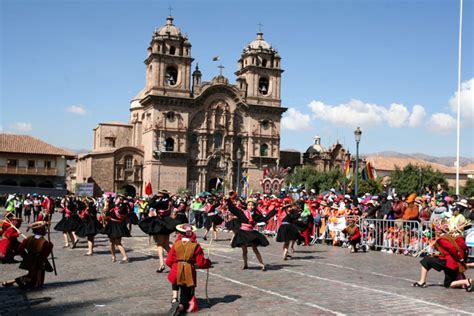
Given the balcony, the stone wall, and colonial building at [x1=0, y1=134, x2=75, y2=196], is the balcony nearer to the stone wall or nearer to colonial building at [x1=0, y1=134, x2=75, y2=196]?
colonial building at [x1=0, y1=134, x2=75, y2=196]

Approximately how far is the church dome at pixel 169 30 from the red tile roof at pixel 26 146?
62.6 ft

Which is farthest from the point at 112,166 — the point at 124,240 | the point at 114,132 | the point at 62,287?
the point at 62,287

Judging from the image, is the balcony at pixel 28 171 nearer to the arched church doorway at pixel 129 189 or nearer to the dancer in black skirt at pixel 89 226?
the arched church doorway at pixel 129 189

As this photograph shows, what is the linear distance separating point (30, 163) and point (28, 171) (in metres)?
1.08

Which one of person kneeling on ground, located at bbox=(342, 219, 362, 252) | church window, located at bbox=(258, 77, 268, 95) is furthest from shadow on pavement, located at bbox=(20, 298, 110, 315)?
church window, located at bbox=(258, 77, 268, 95)

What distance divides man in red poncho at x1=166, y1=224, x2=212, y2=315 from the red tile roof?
208 ft

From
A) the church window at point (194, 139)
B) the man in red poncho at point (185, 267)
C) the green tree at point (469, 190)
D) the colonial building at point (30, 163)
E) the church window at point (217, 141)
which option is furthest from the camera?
the green tree at point (469, 190)

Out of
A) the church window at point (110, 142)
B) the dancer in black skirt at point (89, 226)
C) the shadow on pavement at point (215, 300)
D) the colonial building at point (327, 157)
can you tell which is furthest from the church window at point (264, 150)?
the shadow on pavement at point (215, 300)

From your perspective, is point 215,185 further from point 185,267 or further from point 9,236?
→ point 185,267

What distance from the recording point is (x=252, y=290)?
11070 mm

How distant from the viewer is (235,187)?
72.8 m

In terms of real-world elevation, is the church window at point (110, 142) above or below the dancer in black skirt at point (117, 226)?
above

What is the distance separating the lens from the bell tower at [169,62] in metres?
68.4

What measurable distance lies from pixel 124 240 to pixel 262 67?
54536 millimetres
